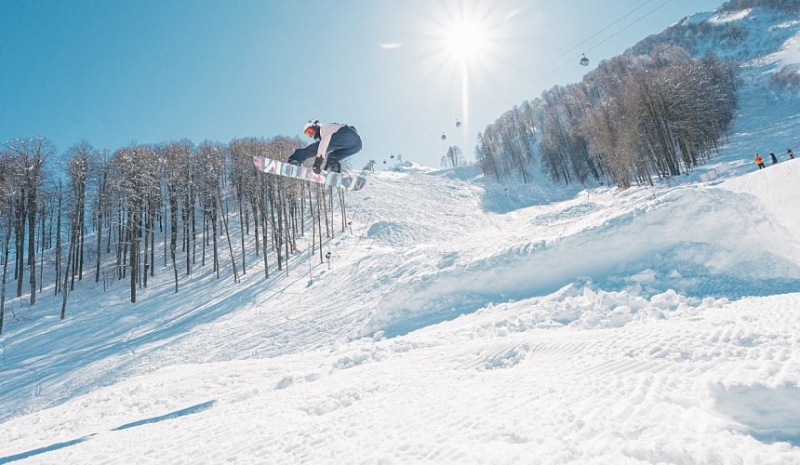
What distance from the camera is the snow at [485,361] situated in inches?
146

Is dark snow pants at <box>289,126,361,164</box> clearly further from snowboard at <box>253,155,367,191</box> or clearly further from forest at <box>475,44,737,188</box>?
forest at <box>475,44,737,188</box>

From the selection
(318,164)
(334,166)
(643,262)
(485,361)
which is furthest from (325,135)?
(643,262)

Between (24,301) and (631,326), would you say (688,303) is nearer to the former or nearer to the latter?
(631,326)

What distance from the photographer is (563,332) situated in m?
7.70

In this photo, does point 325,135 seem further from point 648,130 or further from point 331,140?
point 648,130

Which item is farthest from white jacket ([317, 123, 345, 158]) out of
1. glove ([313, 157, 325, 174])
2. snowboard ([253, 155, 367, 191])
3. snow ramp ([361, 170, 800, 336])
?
snow ramp ([361, 170, 800, 336])

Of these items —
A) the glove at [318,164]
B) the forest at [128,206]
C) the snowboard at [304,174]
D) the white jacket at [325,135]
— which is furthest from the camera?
the forest at [128,206]

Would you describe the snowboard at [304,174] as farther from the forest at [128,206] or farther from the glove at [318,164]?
the forest at [128,206]

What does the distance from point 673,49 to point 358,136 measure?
106044 millimetres

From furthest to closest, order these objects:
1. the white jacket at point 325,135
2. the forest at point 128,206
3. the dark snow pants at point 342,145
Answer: the forest at point 128,206, the dark snow pants at point 342,145, the white jacket at point 325,135

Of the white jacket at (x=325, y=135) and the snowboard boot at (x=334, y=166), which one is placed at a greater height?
the white jacket at (x=325, y=135)

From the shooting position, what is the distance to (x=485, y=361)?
6.62 m

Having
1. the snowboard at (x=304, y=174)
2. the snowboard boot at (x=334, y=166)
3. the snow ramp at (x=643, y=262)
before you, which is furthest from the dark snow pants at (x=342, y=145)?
the snow ramp at (x=643, y=262)

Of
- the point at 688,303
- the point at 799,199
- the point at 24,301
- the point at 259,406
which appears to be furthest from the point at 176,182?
the point at 799,199
